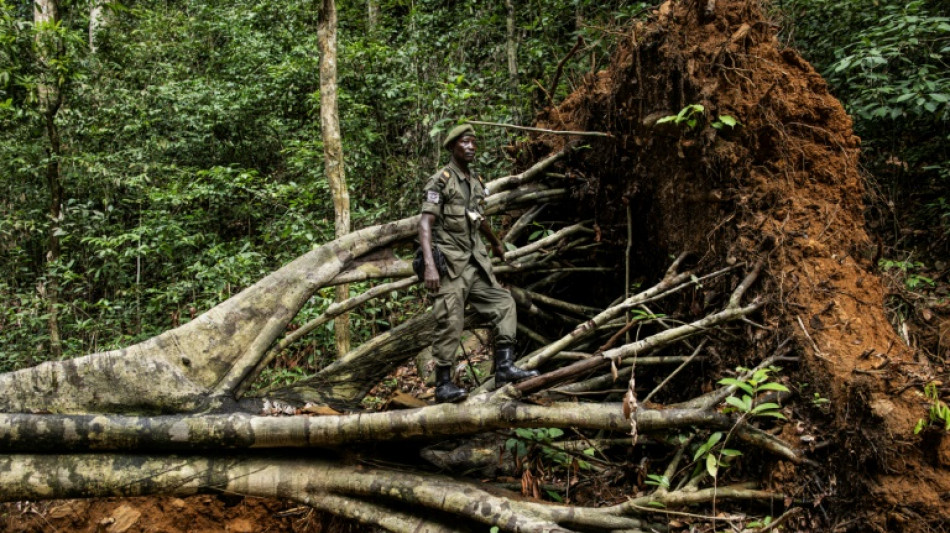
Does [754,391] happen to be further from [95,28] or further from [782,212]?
[95,28]

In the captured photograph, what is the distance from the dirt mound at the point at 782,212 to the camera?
3688 millimetres

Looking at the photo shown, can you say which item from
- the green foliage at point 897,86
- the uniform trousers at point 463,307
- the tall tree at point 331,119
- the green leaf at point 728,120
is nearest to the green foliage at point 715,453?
the uniform trousers at point 463,307

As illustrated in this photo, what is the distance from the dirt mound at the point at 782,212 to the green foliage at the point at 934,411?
63 millimetres

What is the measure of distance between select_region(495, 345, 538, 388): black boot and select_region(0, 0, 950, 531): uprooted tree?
0.13 metres

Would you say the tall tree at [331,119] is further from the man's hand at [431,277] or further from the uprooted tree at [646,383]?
the man's hand at [431,277]

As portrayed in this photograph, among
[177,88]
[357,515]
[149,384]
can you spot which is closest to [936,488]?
[357,515]

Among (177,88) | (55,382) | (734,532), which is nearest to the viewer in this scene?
(734,532)

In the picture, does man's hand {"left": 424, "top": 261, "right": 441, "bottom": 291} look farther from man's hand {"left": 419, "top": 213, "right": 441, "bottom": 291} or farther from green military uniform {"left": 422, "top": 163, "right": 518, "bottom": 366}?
green military uniform {"left": 422, "top": 163, "right": 518, "bottom": 366}

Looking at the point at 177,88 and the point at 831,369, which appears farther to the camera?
the point at 177,88

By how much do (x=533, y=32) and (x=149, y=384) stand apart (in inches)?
318

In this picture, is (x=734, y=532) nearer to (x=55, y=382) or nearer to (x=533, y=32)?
(x=55, y=382)

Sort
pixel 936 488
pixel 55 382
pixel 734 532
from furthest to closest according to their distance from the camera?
A: pixel 55 382 < pixel 734 532 < pixel 936 488

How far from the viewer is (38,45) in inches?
335

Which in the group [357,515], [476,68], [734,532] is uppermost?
[476,68]
